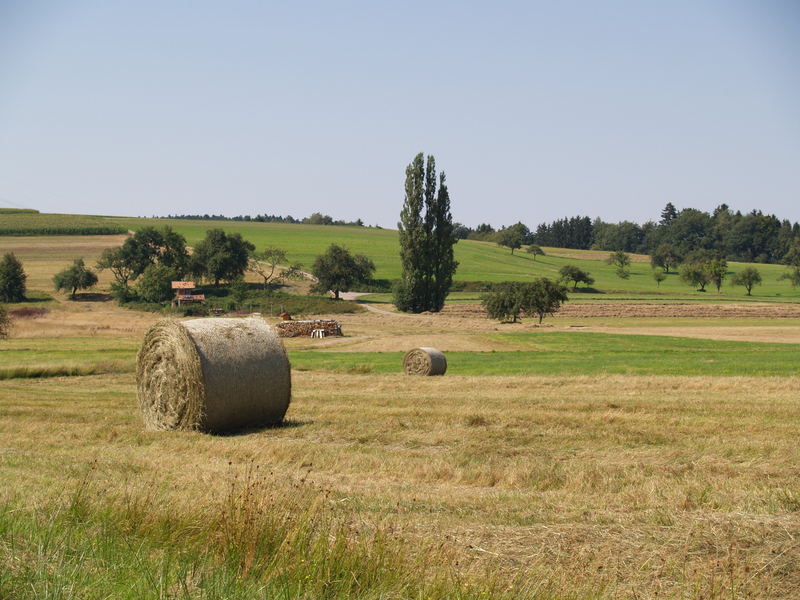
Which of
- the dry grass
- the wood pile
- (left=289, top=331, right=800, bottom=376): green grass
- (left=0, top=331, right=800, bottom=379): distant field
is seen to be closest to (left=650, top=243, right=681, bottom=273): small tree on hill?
the wood pile

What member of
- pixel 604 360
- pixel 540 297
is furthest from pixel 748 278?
pixel 604 360

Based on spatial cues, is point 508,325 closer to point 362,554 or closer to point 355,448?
point 355,448

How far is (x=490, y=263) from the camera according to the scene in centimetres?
14688

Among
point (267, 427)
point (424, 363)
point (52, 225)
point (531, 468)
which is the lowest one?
point (424, 363)

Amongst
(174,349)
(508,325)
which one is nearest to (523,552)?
(174,349)

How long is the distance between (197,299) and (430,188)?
26.8 m

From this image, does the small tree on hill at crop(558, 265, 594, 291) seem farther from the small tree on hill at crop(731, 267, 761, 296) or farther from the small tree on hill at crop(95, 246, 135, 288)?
the small tree on hill at crop(95, 246, 135, 288)

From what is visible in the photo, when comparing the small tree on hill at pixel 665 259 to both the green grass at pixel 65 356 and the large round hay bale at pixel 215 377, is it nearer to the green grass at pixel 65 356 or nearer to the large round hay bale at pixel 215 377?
the green grass at pixel 65 356

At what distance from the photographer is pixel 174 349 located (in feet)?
54.8

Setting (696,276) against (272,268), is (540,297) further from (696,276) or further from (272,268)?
(696,276)

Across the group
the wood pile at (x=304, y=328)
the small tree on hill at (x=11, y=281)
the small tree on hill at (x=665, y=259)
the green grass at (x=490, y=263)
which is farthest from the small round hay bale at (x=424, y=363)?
the small tree on hill at (x=665, y=259)

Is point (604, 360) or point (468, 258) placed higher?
point (468, 258)

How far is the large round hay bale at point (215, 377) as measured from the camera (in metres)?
15.7

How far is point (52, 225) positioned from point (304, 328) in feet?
320
